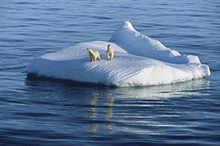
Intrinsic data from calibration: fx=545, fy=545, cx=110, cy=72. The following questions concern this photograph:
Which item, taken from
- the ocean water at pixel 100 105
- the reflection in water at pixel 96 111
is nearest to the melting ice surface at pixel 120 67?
the ocean water at pixel 100 105

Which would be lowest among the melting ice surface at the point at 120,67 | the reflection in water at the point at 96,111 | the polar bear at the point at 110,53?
the reflection in water at the point at 96,111

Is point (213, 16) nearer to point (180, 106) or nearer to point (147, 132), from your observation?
point (180, 106)

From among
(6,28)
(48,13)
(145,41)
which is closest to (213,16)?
(48,13)

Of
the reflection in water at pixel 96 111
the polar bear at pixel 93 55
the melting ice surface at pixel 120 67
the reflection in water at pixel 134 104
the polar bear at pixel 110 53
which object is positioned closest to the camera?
the reflection in water at pixel 96 111

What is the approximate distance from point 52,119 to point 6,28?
61.8 ft

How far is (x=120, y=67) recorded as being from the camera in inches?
716

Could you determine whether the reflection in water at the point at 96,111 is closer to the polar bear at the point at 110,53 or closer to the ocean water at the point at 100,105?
the ocean water at the point at 100,105

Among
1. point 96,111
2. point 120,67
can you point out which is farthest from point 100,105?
point 120,67

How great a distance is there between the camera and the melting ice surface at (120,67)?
18.0 meters

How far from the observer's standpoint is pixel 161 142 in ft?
42.5

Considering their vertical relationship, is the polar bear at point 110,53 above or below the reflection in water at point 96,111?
above

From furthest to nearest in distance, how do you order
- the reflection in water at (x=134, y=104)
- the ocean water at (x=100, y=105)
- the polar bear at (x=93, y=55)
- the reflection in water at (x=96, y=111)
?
the polar bear at (x=93, y=55)
the reflection in water at (x=134, y=104)
the reflection in water at (x=96, y=111)
the ocean water at (x=100, y=105)

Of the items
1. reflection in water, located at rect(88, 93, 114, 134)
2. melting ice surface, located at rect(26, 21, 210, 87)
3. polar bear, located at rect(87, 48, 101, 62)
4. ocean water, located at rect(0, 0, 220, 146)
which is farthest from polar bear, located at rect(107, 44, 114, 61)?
reflection in water, located at rect(88, 93, 114, 134)

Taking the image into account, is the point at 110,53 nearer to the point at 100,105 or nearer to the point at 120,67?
the point at 120,67
